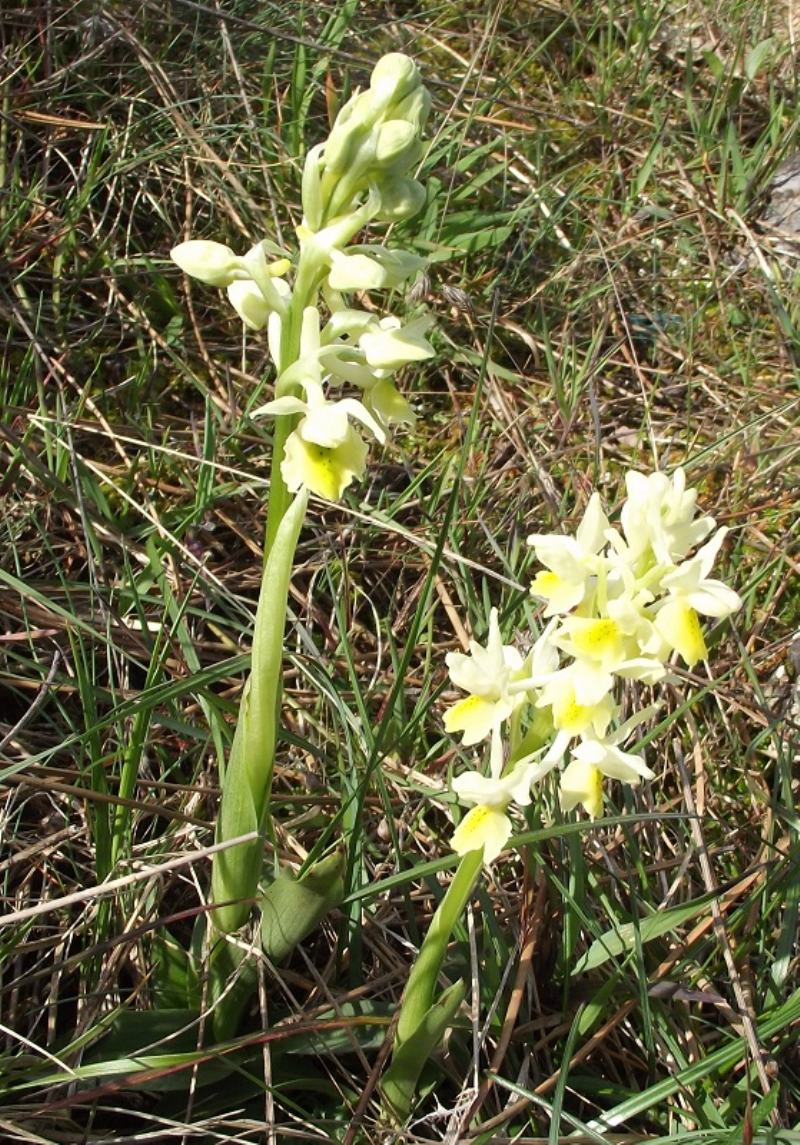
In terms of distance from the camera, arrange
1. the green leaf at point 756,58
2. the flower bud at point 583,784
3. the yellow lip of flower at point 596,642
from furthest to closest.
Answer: the green leaf at point 756,58 → the flower bud at point 583,784 → the yellow lip of flower at point 596,642

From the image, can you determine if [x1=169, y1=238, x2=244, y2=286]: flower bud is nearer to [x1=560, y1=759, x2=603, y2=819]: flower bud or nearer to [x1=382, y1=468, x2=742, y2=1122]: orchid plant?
[x1=382, y1=468, x2=742, y2=1122]: orchid plant

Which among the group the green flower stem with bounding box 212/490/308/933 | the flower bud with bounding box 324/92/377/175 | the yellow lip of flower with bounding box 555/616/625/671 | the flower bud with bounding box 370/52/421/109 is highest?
the flower bud with bounding box 370/52/421/109

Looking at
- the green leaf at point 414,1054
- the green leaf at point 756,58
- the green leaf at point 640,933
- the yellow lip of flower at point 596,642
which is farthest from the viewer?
the green leaf at point 756,58

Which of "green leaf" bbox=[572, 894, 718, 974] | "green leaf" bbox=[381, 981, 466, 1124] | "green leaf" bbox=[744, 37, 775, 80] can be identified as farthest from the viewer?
"green leaf" bbox=[744, 37, 775, 80]

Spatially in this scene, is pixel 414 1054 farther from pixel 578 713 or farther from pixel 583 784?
pixel 578 713

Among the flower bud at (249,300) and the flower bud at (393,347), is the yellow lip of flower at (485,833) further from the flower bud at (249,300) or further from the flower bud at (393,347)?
the flower bud at (249,300)

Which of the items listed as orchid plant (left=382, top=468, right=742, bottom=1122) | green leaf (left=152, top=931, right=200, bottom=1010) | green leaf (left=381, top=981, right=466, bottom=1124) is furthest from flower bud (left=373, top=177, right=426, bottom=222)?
green leaf (left=152, top=931, right=200, bottom=1010)

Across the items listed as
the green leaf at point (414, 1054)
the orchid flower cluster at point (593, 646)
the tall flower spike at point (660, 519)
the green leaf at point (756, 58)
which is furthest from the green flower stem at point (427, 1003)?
the green leaf at point (756, 58)
